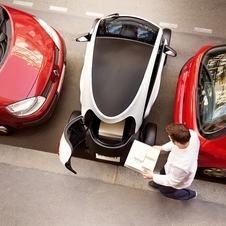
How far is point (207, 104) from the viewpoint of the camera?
395cm

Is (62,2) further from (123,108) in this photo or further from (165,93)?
(123,108)

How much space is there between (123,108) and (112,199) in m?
1.11

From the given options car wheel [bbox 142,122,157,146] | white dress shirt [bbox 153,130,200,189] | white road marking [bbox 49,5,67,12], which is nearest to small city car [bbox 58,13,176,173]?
car wheel [bbox 142,122,157,146]

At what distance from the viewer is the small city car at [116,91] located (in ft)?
13.3

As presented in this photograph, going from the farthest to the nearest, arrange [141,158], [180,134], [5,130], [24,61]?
[5,130] < [24,61] < [141,158] < [180,134]

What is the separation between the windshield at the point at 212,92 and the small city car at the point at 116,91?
0.61 m

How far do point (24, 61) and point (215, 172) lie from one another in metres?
2.73

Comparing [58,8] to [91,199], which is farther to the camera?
[58,8]

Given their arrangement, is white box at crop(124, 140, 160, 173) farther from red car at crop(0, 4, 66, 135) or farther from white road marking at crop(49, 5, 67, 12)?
white road marking at crop(49, 5, 67, 12)

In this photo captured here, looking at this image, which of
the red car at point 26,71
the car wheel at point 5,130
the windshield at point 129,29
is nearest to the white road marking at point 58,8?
the red car at point 26,71

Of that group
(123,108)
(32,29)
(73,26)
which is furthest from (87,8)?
(123,108)

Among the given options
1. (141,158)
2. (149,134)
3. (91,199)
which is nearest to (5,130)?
(91,199)

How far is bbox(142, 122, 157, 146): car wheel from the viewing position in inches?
169

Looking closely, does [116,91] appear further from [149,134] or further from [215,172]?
[215,172]
